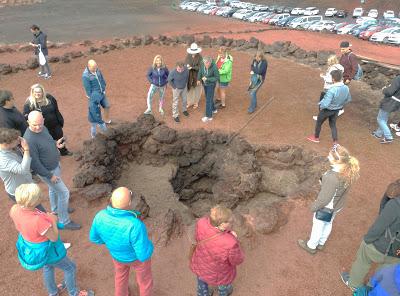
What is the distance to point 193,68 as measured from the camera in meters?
9.29

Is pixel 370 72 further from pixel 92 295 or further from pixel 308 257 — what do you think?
pixel 92 295

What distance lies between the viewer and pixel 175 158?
9.24 m

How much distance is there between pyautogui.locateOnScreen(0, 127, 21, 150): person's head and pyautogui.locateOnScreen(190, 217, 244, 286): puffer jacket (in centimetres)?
270

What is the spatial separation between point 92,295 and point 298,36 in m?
21.6

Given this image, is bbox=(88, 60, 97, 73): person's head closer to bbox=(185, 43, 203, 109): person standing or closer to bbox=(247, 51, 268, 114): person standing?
bbox=(185, 43, 203, 109): person standing

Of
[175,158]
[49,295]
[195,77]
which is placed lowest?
[175,158]

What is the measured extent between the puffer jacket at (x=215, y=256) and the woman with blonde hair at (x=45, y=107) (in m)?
4.32

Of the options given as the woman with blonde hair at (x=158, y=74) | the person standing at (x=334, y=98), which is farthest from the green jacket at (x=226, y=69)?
the person standing at (x=334, y=98)

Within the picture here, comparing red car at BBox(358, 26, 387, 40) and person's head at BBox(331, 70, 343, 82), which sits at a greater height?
person's head at BBox(331, 70, 343, 82)

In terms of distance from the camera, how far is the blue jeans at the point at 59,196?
5.56m

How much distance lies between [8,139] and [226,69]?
6.26m

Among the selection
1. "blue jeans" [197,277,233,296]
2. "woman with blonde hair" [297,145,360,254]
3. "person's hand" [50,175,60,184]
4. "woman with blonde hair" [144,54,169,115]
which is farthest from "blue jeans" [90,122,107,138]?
"woman with blonde hair" [297,145,360,254]

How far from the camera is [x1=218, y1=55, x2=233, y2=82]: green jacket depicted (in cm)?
938

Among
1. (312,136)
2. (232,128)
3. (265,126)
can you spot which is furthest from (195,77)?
(312,136)
